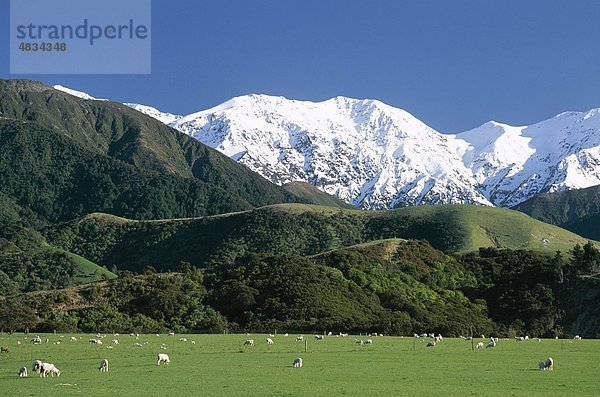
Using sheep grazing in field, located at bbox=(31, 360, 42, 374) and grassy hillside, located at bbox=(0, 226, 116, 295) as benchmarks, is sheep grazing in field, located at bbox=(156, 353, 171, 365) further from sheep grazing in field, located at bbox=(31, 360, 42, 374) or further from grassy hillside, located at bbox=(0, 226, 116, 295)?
grassy hillside, located at bbox=(0, 226, 116, 295)

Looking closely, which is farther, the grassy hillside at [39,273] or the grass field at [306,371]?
the grassy hillside at [39,273]

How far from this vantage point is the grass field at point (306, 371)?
133 feet

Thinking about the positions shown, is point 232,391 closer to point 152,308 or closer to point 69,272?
point 152,308

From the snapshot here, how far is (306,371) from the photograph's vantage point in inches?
2007

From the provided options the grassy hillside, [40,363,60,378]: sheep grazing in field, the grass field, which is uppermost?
the grassy hillside

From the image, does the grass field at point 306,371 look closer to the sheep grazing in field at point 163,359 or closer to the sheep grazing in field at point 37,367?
the sheep grazing in field at point 37,367

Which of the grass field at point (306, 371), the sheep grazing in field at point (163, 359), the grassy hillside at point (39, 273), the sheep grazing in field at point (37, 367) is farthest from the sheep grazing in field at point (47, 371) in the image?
the grassy hillside at point (39, 273)

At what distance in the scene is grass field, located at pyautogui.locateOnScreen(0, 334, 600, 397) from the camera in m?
40.6

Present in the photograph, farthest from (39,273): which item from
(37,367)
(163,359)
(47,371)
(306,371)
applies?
(306,371)

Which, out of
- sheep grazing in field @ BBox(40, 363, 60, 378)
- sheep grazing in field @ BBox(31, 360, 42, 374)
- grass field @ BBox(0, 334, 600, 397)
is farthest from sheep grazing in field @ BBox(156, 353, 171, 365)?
sheep grazing in field @ BBox(31, 360, 42, 374)

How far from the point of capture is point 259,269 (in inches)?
5812

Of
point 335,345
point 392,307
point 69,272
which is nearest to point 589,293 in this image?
point 392,307

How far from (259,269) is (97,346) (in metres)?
72.6

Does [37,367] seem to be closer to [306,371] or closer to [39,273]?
[306,371]
